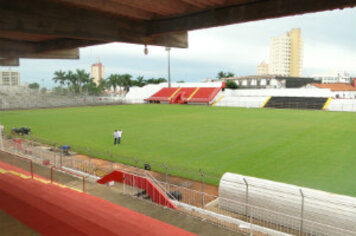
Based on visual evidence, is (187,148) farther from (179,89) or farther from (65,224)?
(179,89)

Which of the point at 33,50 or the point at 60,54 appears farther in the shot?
the point at 60,54

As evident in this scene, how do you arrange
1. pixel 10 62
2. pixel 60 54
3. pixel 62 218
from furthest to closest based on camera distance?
pixel 10 62
pixel 60 54
pixel 62 218

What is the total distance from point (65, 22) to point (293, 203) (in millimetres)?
8134

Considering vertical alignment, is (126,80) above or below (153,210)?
above

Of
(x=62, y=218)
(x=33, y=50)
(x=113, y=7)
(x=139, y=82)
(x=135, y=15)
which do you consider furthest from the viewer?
(x=139, y=82)

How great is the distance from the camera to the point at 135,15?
20.9 feet

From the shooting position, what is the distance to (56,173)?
13125 mm

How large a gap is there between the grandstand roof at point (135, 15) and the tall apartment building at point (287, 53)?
18463cm

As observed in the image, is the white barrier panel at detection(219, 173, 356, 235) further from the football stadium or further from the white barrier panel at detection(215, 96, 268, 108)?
the white barrier panel at detection(215, 96, 268, 108)

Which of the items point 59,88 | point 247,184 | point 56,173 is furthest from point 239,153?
point 59,88

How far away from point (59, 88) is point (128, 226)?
73472mm

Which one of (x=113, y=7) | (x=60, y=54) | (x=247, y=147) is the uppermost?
(x=113, y=7)

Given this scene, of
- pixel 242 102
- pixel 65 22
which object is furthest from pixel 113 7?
pixel 242 102

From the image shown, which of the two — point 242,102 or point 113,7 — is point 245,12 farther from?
point 242,102
